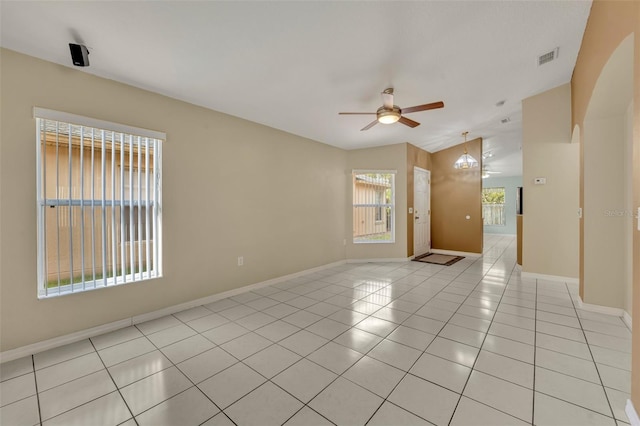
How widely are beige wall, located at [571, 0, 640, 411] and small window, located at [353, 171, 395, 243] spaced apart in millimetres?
3555

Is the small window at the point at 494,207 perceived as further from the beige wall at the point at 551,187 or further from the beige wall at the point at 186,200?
the beige wall at the point at 186,200

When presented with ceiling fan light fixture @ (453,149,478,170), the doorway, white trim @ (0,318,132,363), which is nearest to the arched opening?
ceiling fan light fixture @ (453,149,478,170)

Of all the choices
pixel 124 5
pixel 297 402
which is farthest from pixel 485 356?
pixel 124 5

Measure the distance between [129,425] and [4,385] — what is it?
48.7 inches

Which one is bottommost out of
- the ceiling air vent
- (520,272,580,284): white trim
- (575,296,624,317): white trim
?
(575,296,624,317): white trim

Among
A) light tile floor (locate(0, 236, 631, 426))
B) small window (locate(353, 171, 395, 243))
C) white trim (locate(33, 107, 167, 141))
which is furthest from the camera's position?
small window (locate(353, 171, 395, 243))

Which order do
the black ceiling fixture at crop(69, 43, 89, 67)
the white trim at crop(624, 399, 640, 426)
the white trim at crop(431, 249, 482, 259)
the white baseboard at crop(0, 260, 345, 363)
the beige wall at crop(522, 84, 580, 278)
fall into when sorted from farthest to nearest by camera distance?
1. the white trim at crop(431, 249, 482, 259)
2. the beige wall at crop(522, 84, 580, 278)
3. the white baseboard at crop(0, 260, 345, 363)
4. the black ceiling fixture at crop(69, 43, 89, 67)
5. the white trim at crop(624, 399, 640, 426)

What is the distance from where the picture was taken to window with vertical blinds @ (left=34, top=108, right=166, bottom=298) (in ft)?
7.92

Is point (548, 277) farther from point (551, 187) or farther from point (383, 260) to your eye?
point (383, 260)

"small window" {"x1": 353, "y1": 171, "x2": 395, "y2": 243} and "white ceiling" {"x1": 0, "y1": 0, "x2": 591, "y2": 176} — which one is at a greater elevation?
"white ceiling" {"x1": 0, "y1": 0, "x2": 591, "y2": 176}

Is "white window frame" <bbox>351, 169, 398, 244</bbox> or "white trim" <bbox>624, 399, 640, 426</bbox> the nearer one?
"white trim" <bbox>624, 399, 640, 426</bbox>

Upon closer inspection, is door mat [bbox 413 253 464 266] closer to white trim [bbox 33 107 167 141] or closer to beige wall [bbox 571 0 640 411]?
beige wall [bbox 571 0 640 411]

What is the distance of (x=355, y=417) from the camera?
1.54 m

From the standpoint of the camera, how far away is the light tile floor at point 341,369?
1577mm
